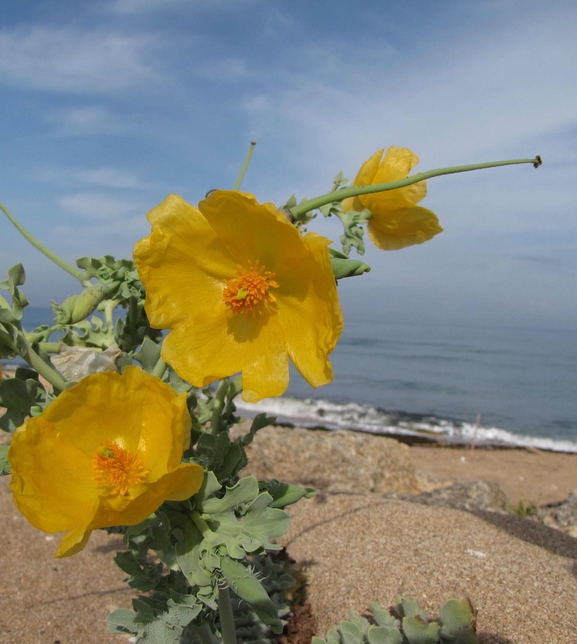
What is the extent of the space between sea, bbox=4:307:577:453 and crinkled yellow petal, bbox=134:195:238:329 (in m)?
9.04

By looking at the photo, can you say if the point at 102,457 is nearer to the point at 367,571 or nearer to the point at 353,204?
the point at 353,204

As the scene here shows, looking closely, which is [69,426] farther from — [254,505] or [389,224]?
[389,224]

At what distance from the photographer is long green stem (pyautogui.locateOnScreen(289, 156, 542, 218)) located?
3.24ft

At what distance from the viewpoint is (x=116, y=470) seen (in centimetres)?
97

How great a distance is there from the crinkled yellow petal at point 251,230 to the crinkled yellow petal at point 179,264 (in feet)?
0.11

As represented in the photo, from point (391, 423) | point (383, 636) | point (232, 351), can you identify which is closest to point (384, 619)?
point (383, 636)

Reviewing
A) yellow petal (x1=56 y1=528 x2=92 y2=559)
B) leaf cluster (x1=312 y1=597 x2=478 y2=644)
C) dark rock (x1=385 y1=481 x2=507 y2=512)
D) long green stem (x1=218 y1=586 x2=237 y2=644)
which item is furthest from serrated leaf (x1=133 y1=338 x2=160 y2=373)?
dark rock (x1=385 y1=481 x2=507 y2=512)

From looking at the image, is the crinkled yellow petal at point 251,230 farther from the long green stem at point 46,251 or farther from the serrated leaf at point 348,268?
the long green stem at point 46,251

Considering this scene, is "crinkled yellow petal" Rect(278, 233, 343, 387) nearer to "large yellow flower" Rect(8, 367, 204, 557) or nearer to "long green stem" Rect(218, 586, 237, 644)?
"large yellow flower" Rect(8, 367, 204, 557)

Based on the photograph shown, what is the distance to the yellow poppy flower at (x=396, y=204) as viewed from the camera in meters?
1.33

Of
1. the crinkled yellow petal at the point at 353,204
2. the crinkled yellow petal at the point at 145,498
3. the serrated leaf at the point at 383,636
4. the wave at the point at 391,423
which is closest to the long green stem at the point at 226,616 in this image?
the serrated leaf at the point at 383,636

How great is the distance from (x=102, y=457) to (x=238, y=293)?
1.25 feet

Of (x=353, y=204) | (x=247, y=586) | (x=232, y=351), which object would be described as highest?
(x=353, y=204)

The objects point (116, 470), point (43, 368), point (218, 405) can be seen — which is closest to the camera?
point (116, 470)
